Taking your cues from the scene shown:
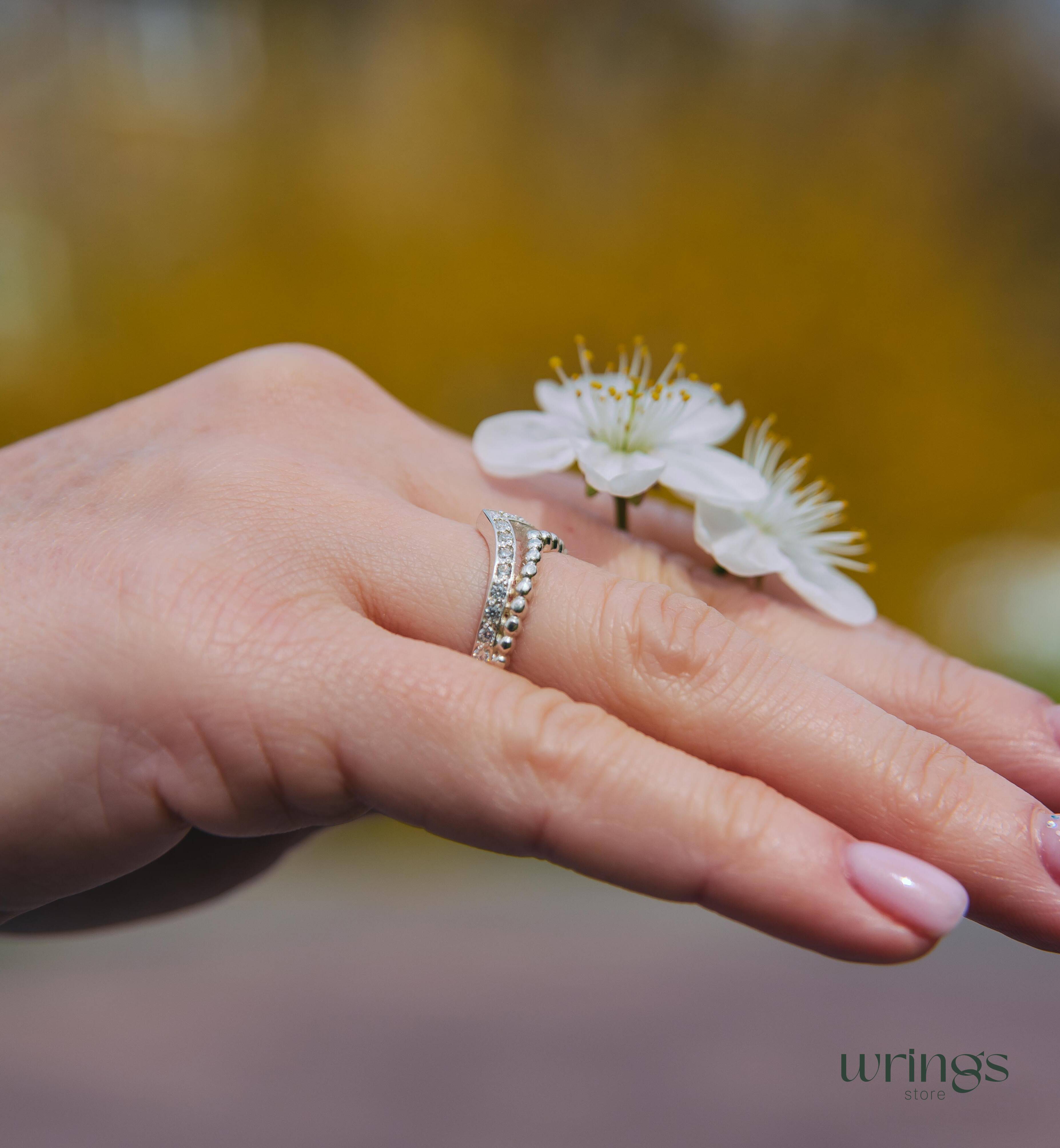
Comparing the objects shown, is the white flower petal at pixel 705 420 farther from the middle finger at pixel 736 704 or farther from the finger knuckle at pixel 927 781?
the finger knuckle at pixel 927 781

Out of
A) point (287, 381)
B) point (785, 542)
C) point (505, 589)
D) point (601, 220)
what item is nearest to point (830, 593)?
point (785, 542)

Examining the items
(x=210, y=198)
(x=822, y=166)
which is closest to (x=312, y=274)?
(x=210, y=198)

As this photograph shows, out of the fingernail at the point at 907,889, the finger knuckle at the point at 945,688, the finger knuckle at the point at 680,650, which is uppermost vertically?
the finger knuckle at the point at 945,688

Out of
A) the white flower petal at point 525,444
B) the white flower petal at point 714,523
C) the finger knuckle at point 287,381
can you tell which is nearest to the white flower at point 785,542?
the white flower petal at point 714,523

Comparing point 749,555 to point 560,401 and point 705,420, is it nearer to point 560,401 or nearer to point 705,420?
point 705,420

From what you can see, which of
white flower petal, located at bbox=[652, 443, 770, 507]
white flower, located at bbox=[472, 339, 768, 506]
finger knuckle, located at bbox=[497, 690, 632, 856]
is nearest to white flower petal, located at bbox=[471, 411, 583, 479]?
white flower, located at bbox=[472, 339, 768, 506]
